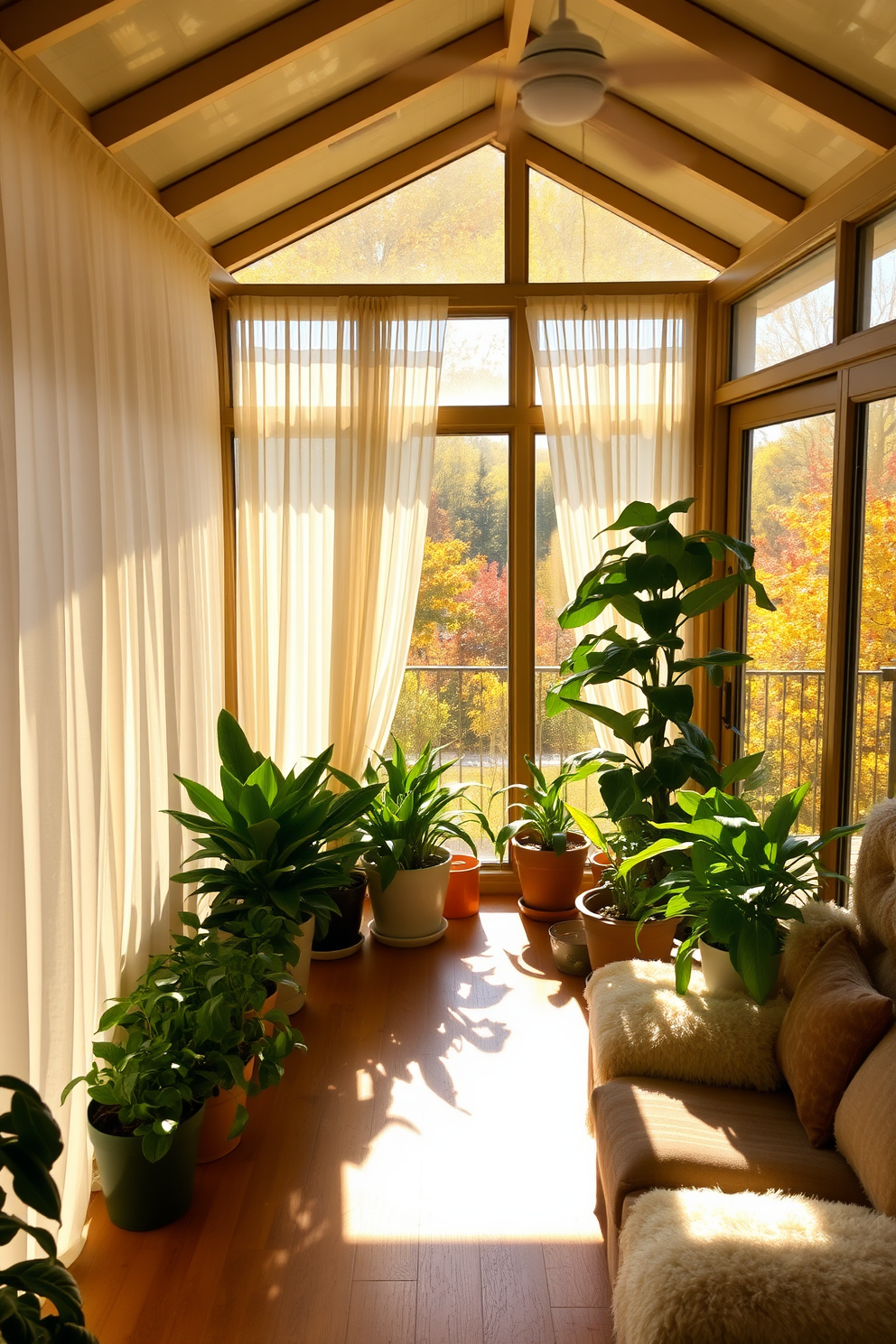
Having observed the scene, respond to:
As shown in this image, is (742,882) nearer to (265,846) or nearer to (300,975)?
(265,846)

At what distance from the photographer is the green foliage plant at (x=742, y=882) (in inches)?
98.8

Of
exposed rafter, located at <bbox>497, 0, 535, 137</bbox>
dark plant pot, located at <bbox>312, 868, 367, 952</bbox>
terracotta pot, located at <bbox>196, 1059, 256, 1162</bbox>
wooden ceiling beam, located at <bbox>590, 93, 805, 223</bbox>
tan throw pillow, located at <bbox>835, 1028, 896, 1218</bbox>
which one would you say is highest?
exposed rafter, located at <bbox>497, 0, 535, 137</bbox>

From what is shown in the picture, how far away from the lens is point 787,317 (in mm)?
3730

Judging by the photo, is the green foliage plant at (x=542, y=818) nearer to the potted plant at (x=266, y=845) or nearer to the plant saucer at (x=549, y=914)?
the plant saucer at (x=549, y=914)

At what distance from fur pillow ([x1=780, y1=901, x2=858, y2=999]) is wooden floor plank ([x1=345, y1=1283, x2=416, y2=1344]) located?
1201 millimetres

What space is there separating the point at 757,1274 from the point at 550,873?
281 cm

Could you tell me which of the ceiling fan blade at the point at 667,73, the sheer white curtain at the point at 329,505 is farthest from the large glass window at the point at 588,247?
the ceiling fan blade at the point at 667,73

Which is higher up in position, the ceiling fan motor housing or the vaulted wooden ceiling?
the vaulted wooden ceiling

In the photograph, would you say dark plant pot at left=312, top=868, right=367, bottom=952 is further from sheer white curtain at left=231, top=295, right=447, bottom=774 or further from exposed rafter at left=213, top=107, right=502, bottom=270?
exposed rafter at left=213, top=107, right=502, bottom=270

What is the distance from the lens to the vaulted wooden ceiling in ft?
8.71

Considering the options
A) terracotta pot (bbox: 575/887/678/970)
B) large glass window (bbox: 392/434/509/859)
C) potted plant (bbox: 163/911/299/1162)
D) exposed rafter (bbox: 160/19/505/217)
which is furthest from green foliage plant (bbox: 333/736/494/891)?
exposed rafter (bbox: 160/19/505/217)

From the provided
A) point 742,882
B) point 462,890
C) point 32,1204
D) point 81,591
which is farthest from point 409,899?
point 32,1204

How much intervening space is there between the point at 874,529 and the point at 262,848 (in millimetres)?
2208

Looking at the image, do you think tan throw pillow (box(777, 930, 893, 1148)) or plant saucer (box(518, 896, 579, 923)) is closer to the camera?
tan throw pillow (box(777, 930, 893, 1148))
